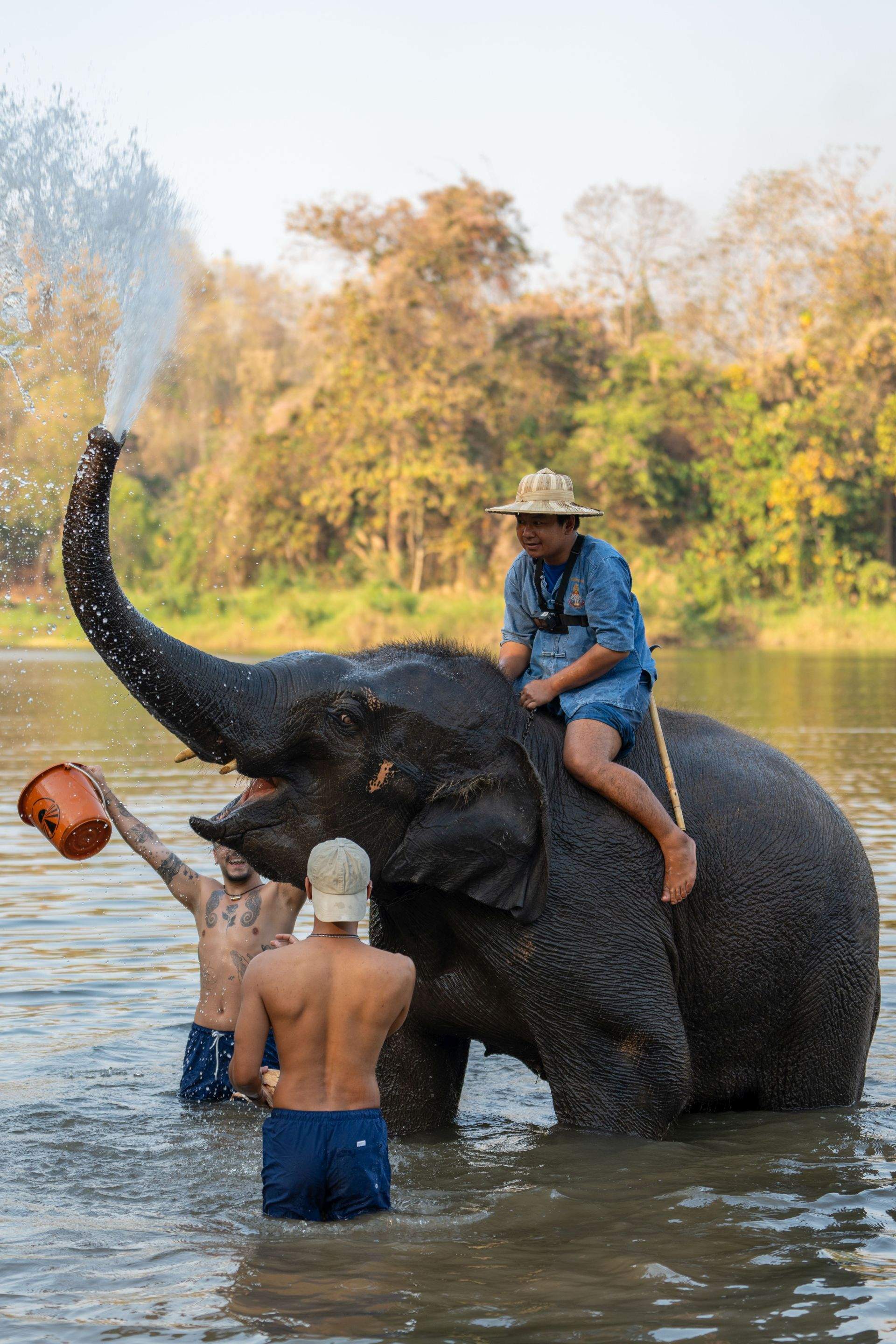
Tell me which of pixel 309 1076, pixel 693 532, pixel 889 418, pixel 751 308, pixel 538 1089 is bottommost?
pixel 538 1089

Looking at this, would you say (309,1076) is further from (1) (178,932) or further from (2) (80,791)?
(1) (178,932)

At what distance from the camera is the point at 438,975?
5.56m

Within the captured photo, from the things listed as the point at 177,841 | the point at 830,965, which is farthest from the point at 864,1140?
the point at 177,841

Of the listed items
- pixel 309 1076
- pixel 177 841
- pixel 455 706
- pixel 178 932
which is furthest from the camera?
pixel 177 841

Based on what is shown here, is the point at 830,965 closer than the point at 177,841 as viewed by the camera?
Yes

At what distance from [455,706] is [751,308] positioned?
4487 centimetres

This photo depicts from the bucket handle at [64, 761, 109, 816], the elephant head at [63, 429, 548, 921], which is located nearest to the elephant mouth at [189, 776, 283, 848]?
the elephant head at [63, 429, 548, 921]

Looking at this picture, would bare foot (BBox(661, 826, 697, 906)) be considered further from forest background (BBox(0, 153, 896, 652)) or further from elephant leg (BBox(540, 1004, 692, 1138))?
forest background (BBox(0, 153, 896, 652))

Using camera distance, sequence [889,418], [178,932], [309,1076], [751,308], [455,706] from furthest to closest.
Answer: [751,308], [889,418], [178,932], [455,706], [309,1076]

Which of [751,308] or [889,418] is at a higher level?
[751,308]

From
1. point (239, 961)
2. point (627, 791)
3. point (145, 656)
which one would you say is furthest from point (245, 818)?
point (239, 961)

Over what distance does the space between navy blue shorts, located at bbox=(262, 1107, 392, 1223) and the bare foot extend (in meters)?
1.25

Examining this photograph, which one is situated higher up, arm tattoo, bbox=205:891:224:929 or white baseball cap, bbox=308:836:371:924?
white baseball cap, bbox=308:836:371:924

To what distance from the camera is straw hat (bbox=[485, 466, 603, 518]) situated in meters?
5.52
